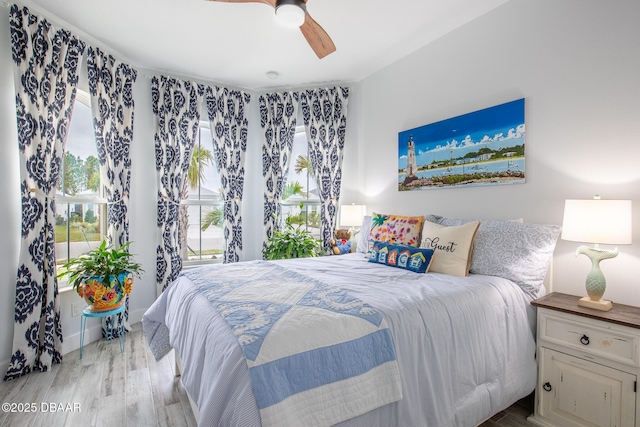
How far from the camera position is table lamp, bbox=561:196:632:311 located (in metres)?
1.65

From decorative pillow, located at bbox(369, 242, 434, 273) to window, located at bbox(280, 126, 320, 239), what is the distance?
71.7 inches

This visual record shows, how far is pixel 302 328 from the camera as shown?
4.10 feet

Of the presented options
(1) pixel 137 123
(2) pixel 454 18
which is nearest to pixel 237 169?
(1) pixel 137 123

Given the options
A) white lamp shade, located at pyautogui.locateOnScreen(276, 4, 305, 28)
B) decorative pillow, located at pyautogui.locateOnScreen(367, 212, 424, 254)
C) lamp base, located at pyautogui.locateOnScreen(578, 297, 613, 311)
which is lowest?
lamp base, located at pyautogui.locateOnScreen(578, 297, 613, 311)

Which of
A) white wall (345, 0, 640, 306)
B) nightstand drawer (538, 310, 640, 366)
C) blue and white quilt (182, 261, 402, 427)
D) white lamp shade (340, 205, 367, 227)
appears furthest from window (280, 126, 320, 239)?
nightstand drawer (538, 310, 640, 366)

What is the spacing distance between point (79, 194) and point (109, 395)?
1873 millimetres

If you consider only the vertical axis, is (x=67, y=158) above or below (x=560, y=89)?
below

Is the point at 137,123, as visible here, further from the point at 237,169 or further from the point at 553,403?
the point at 553,403

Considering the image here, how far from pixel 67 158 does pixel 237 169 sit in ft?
5.65

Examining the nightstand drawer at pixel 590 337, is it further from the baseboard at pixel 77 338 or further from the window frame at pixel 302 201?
the baseboard at pixel 77 338

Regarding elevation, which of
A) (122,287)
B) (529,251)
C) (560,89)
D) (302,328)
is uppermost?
(560,89)

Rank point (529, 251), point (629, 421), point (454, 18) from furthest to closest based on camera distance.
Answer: point (454, 18) < point (529, 251) < point (629, 421)

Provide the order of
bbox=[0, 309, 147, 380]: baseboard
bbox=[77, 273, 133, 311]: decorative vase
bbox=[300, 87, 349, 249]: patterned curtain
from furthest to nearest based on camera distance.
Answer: bbox=[300, 87, 349, 249]: patterned curtain < bbox=[0, 309, 147, 380]: baseboard < bbox=[77, 273, 133, 311]: decorative vase

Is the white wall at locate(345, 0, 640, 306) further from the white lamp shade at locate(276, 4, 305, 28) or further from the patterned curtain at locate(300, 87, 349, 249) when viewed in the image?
the white lamp shade at locate(276, 4, 305, 28)
